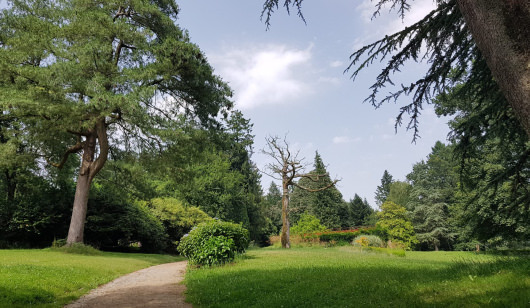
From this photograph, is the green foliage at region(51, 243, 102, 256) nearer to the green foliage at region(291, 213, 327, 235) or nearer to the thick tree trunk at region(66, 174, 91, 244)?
the thick tree trunk at region(66, 174, 91, 244)

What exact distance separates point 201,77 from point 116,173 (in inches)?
317

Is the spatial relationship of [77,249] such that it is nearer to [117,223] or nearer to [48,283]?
[117,223]

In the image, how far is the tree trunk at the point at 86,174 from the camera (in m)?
15.8

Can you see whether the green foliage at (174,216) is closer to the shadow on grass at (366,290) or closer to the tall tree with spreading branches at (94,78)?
the tall tree with spreading branches at (94,78)

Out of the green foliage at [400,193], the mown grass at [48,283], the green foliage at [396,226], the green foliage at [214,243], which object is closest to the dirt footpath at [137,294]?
the mown grass at [48,283]

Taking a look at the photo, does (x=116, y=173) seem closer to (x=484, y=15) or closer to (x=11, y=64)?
(x=11, y=64)

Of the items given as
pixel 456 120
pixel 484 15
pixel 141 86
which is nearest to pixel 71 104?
pixel 141 86

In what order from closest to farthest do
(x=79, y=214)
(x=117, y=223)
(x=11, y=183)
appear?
(x=79, y=214)
(x=117, y=223)
(x=11, y=183)

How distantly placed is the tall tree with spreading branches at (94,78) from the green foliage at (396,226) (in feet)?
86.0

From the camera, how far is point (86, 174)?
16.7 m

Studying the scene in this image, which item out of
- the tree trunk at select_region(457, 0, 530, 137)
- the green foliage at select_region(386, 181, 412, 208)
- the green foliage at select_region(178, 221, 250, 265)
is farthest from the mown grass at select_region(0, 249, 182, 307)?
the green foliage at select_region(386, 181, 412, 208)

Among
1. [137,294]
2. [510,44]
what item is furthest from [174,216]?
[510,44]

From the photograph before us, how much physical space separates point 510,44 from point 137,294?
24.4 ft

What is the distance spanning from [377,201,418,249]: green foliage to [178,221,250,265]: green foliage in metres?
27.2
